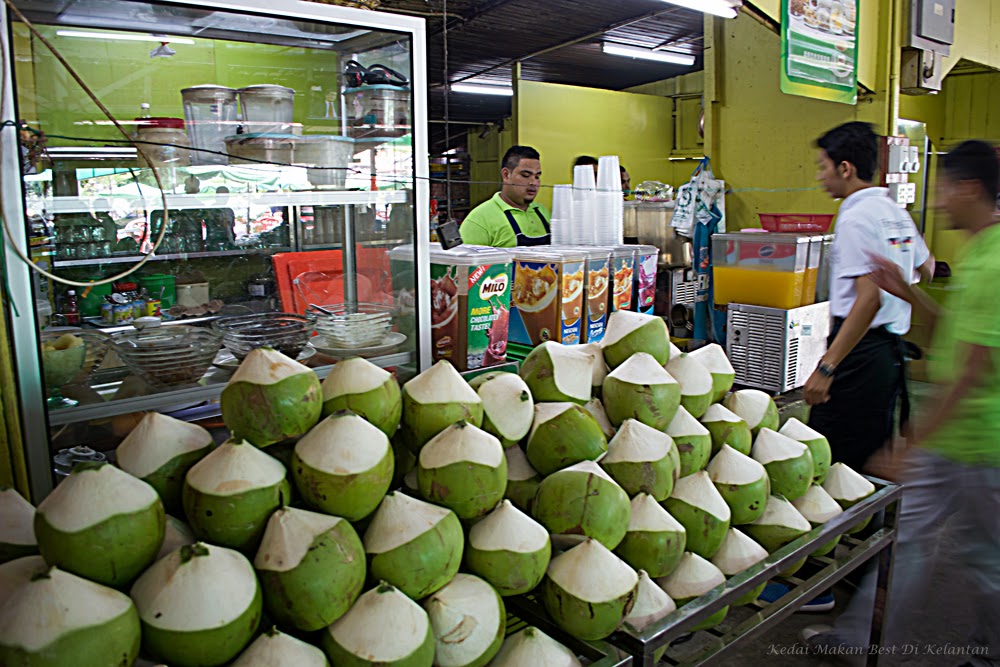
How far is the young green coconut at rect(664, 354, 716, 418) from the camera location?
1552 mm

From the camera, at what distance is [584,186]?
304 centimetres

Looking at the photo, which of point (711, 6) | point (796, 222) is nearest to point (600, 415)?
point (711, 6)

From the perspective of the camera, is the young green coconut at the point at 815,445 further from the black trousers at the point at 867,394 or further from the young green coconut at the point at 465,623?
the black trousers at the point at 867,394

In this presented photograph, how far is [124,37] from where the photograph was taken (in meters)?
1.72

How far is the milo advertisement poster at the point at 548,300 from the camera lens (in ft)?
8.09

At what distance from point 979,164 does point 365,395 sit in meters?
1.99

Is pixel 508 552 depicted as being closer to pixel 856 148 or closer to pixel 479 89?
pixel 856 148

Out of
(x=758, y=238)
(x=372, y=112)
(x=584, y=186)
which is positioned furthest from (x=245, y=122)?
(x=758, y=238)

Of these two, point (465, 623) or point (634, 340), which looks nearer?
point (465, 623)

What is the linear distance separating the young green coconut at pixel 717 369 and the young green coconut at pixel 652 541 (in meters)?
0.45

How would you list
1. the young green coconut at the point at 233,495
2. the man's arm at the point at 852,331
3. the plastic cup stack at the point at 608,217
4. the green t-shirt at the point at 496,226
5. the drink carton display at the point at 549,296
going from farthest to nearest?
the green t-shirt at the point at 496,226
the plastic cup stack at the point at 608,217
the man's arm at the point at 852,331
the drink carton display at the point at 549,296
the young green coconut at the point at 233,495

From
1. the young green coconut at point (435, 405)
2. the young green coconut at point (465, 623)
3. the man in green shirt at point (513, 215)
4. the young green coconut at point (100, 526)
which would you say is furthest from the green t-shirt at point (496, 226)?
the young green coconut at point (100, 526)

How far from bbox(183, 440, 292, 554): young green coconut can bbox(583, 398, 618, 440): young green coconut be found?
0.63 metres

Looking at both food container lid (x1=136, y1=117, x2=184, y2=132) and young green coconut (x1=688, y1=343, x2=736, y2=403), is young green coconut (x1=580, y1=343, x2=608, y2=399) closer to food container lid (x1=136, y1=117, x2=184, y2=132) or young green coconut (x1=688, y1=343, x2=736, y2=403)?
young green coconut (x1=688, y1=343, x2=736, y2=403)
